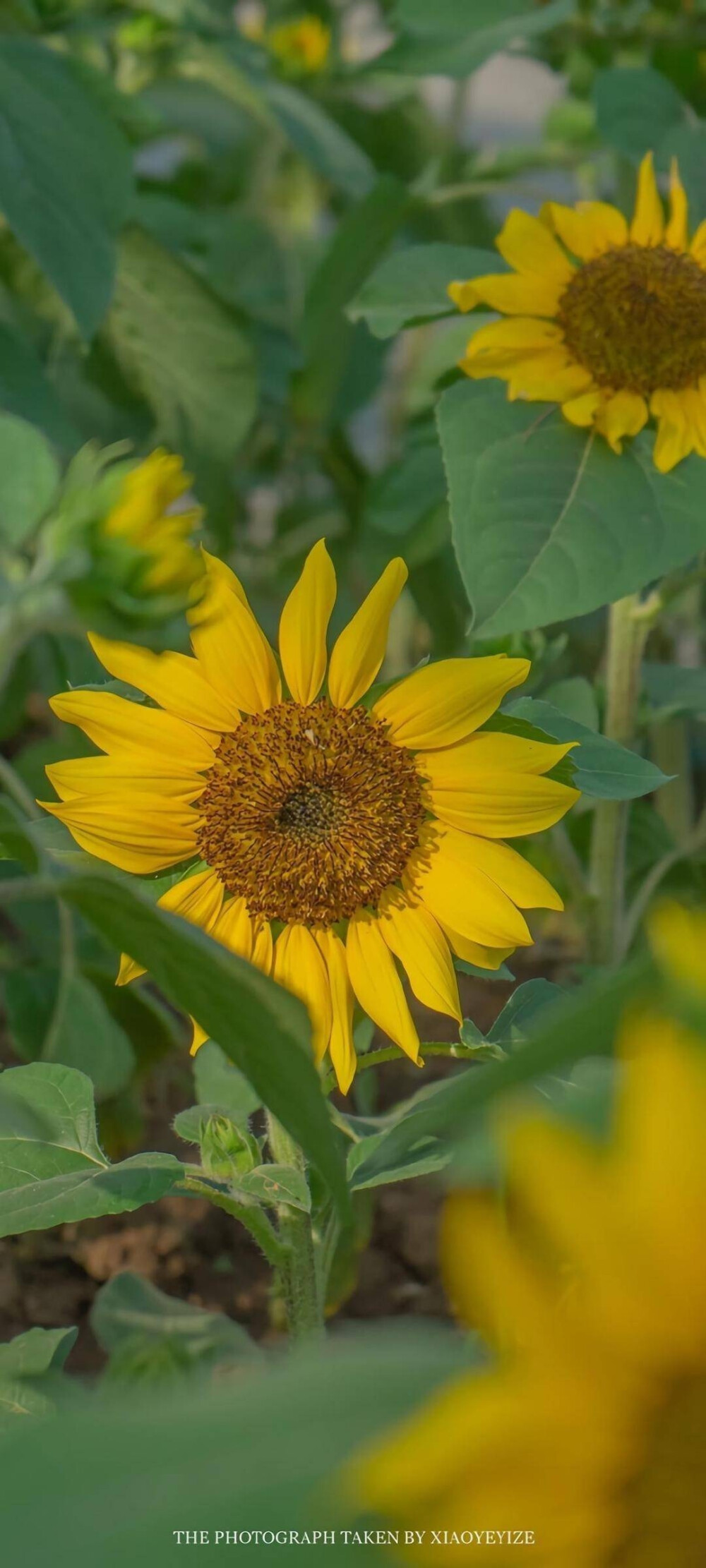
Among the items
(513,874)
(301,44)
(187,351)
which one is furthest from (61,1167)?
(301,44)

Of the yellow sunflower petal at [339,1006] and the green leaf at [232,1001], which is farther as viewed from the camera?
the yellow sunflower petal at [339,1006]

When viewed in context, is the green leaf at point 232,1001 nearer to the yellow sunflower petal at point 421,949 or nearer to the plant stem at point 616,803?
the yellow sunflower petal at point 421,949

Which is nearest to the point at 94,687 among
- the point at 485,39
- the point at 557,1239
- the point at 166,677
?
the point at 166,677

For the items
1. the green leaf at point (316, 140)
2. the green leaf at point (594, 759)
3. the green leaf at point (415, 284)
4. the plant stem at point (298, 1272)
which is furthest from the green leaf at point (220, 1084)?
the green leaf at point (316, 140)

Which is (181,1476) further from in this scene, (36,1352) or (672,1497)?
(36,1352)

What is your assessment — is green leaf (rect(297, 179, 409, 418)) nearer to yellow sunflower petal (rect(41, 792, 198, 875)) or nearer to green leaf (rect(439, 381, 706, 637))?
green leaf (rect(439, 381, 706, 637))

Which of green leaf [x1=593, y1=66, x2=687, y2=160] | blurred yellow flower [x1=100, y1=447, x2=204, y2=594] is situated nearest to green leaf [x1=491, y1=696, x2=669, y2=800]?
blurred yellow flower [x1=100, y1=447, x2=204, y2=594]

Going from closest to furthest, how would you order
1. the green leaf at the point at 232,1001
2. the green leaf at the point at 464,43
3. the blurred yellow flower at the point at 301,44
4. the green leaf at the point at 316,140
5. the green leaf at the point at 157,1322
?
the green leaf at the point at 232,1001 → the green leaf at the point at 157,1322 → the green leaf at the point at 464,43 → the green leaf at the point at 316,140 → the blurred yellow flower at the point at 301,44
